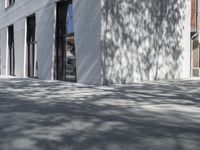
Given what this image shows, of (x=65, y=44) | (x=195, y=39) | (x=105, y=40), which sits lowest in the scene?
(x=105, y=40)

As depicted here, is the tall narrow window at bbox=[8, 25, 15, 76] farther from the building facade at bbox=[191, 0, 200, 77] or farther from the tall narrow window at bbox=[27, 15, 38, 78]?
the building facade at bbox=[191, 0, 200, 77]

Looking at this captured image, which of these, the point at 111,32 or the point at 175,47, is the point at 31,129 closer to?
the point at 111,32

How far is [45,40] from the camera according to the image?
2073 centimetres

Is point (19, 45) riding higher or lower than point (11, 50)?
higher

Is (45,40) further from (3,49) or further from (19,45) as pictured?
(3,49)

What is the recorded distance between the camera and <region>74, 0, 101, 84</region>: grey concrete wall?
51.0 ft

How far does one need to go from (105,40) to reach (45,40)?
20.6 ft

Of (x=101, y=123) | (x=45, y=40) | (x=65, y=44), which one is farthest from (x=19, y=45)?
(x=101, y=123)

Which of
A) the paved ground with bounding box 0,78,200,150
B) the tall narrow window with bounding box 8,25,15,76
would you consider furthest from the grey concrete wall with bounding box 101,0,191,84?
the tall narrow window with bounding box 8,25,15,76

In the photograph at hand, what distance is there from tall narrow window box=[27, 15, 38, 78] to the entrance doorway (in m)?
3.66

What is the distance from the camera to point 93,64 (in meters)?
15.8

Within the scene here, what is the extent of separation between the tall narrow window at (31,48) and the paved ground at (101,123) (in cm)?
1202

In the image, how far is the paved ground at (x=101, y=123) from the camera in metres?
5.56

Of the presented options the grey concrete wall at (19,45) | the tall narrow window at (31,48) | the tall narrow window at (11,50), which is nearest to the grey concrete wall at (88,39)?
the tall narrow window at (31,48)
